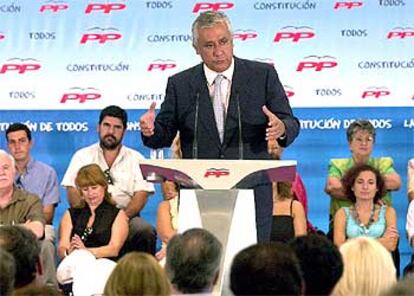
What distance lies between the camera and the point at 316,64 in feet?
26.6

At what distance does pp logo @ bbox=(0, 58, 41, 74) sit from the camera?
8.22 m

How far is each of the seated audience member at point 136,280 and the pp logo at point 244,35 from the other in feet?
15.9

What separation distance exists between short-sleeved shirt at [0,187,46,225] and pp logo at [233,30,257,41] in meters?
2.16

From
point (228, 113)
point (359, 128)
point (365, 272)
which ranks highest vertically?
point (359, 128)

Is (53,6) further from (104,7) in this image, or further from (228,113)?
(228,113)

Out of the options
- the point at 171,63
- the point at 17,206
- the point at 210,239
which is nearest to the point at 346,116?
the point at 171,63

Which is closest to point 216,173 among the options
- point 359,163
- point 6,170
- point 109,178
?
point 6,170

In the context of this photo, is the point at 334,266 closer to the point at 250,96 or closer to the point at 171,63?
the point at 250,96

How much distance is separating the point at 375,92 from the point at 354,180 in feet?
4.47

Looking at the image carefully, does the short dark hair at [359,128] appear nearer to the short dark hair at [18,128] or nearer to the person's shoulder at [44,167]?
the person's shoulder at [44,167]

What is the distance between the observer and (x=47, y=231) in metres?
7.12

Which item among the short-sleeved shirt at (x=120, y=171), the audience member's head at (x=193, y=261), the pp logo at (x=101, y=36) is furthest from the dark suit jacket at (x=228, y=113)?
the pp logo at (x=101, y=36)

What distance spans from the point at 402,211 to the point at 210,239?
14.3 ft

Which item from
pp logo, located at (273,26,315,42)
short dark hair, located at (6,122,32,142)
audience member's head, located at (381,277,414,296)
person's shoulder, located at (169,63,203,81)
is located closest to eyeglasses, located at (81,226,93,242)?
short dark hair, located at (6,122,32,142)
